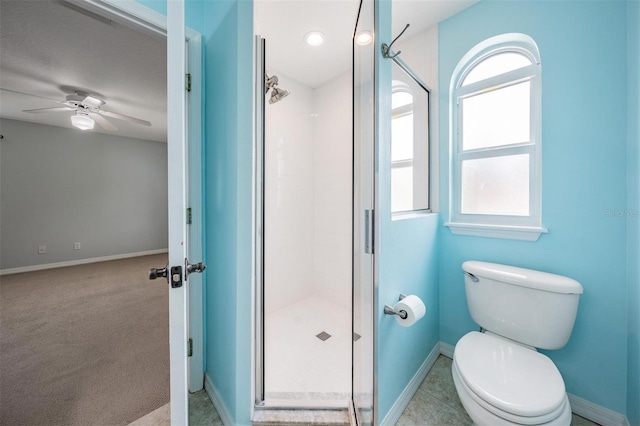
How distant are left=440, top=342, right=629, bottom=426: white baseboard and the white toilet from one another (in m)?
0.40

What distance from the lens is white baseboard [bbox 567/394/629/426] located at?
1180 mm

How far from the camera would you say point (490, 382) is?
0.98m

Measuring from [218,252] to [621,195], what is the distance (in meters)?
2.03

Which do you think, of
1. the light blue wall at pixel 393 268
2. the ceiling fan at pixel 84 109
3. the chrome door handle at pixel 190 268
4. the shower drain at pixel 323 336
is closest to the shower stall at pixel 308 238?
the shower drain at pixel 323 336

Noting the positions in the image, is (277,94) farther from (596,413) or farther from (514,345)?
(596,413)

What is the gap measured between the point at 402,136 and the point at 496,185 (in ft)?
2.33

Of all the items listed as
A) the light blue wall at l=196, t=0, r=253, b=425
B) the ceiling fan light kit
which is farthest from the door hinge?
the ceiling fan light kit

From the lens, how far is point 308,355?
5.69 feet

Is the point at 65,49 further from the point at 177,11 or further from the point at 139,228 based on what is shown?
the point at 139,228

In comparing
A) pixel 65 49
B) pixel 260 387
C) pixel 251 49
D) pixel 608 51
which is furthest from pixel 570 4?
pixel 65 49

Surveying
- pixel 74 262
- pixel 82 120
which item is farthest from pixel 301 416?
pixel 74 262

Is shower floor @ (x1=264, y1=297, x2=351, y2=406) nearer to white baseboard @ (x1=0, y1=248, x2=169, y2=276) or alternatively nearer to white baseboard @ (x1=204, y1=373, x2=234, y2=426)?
white baseboard @ (x1=204, y1=373, x2=234, y2=426)

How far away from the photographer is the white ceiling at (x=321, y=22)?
1.55 meters

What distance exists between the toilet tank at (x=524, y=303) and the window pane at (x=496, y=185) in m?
0.41
